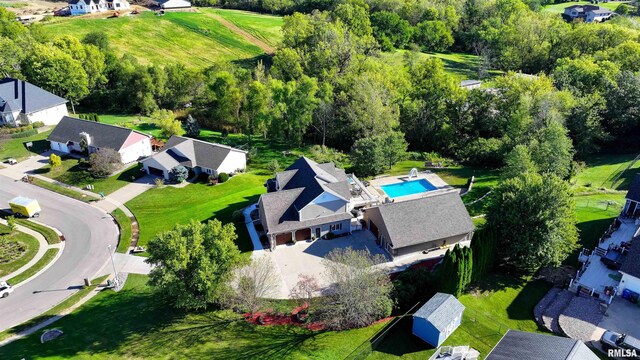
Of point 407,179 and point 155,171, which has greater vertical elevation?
point 407,179

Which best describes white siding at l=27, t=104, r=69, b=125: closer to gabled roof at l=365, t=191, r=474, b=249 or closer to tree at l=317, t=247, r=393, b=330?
gabled roof at l=365, t=191, r=474, b=249

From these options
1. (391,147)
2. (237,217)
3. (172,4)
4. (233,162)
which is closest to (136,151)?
(233,162)

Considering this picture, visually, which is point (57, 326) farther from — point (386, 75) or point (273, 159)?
point (386, 75)

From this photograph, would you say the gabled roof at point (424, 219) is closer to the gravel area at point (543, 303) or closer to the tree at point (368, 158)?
the gravel area at point (543, 303)

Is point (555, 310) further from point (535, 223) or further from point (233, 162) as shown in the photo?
point (233, 162)

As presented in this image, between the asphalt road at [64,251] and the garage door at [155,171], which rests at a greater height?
the garage door at [155,171]

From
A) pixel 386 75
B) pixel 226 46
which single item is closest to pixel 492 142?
pixel 386 75

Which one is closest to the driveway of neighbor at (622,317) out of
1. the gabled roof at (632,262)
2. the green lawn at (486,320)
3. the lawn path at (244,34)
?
the gabled roof at (632,262)
